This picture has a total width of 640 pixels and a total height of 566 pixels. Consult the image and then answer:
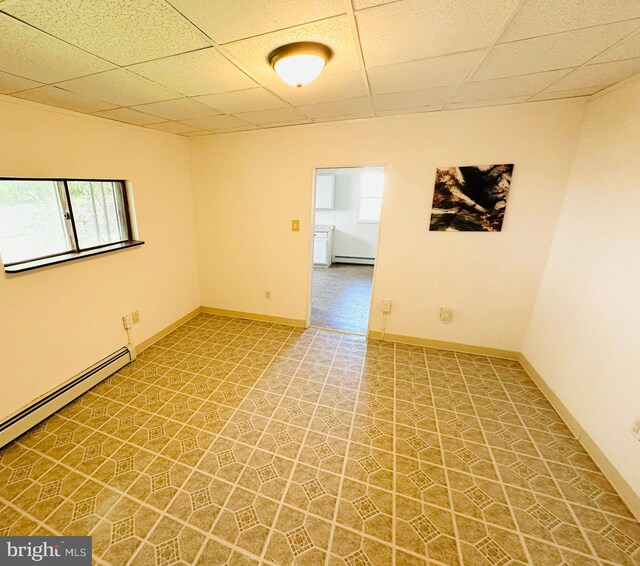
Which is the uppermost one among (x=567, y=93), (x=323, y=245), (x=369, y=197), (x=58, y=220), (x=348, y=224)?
(x=567, y=93)

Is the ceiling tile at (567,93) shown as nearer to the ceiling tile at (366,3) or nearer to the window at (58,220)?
the ceiling tile at (366,3)

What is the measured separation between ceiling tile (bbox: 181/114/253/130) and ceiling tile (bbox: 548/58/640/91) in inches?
105

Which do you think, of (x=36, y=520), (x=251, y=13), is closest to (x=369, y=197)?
(x=251, y=13)

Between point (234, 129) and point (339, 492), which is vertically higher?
point (234, 129)

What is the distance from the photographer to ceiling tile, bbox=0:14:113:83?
3.93 ft

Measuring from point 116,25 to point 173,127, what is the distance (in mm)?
1958

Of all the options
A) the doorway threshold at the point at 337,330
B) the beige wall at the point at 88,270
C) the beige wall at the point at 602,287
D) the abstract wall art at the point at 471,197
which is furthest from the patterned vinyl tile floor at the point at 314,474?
the abstract wall art at the point at 471,197

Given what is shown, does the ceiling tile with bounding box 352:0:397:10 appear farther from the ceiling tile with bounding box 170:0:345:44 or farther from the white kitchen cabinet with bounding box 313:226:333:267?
the white kitchen cabinet with bounding box 313:226:333:267

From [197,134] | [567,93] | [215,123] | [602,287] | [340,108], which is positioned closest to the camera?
[602,287]

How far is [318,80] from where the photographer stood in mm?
1807

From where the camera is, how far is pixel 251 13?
112 centimetres

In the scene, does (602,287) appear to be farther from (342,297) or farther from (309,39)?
(342,297)

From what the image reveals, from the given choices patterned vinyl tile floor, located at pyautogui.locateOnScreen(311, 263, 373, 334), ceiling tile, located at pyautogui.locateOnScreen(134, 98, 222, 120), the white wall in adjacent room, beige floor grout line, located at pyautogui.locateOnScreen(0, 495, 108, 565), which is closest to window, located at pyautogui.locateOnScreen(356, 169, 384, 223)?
the white wall in adjacent room

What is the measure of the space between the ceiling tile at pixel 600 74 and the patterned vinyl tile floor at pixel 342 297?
288 cm
